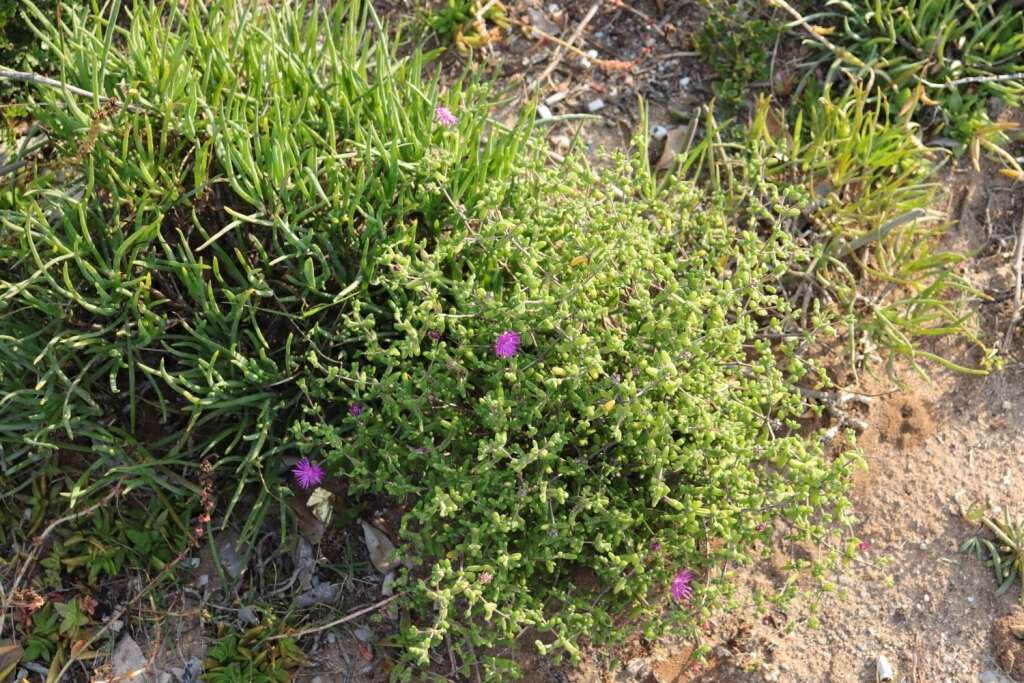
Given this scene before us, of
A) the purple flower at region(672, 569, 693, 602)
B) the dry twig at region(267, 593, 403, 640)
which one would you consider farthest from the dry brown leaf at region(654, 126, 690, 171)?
the dry twig at region(267, 593, 403, 640)

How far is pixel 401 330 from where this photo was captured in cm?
246

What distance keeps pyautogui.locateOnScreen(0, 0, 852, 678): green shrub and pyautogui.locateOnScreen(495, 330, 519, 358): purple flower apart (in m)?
0.02

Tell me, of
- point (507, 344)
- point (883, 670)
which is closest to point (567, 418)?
point (507, 344)

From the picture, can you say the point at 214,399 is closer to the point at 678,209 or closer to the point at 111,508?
the point at 111,508

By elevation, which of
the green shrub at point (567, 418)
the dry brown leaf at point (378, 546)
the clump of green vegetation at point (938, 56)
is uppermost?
the clump of green vegetation at point (938, 56)

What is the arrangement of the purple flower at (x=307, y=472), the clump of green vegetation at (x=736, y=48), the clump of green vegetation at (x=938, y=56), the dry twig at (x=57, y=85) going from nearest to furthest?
1. the dry twig at (x=57, y=85)
2. the purple flower at (x=307, y=472)
3. the clump of green vegetation at (x=938, y=56)
4. the clump of green vegetation at (x=736, y=48)

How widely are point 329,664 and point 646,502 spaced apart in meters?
1.04

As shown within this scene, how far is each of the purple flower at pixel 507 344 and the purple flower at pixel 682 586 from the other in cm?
78

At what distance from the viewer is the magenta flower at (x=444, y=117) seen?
2.65 m

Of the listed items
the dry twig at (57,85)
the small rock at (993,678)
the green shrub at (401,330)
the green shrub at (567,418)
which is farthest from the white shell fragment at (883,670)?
the dry twig at (57,85)

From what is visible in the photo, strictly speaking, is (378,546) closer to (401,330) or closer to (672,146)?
(401,330)

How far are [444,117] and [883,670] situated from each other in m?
2.03

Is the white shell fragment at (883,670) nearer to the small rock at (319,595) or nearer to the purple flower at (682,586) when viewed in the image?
the purple flower at (682,586)

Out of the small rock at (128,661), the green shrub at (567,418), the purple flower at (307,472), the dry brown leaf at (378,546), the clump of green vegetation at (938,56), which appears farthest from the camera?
the clump of green vegetation at (938,56)
